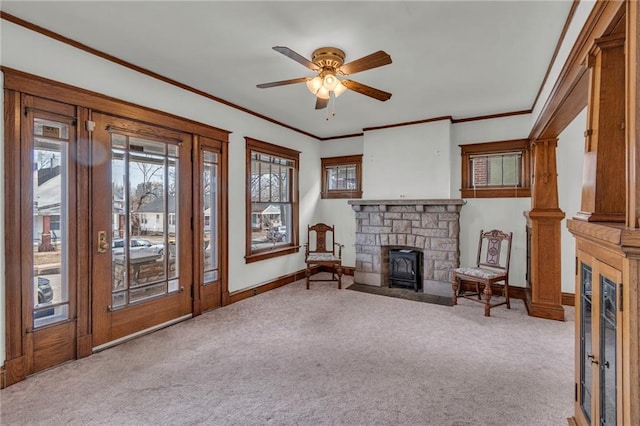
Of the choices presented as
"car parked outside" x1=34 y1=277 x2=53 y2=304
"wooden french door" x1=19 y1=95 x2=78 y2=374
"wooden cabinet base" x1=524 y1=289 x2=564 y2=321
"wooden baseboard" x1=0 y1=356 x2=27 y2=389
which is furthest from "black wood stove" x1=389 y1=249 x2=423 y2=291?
"wooden baseboard" x1=0 y1=356 x2=27 y2=389

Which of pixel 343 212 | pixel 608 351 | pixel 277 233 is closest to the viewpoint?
pixel 608 351

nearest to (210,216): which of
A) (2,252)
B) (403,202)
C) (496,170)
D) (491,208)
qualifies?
(2,252)

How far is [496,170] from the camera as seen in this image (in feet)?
15.6

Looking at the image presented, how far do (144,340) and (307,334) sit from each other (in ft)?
5.31

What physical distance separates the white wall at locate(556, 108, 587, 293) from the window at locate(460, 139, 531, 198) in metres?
0.39

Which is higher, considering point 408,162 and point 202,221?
point 408,162

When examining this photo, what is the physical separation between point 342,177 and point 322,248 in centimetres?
148

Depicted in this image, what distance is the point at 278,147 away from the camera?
202 inches

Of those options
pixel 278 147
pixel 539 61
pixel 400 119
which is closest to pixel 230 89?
pixel 278 147

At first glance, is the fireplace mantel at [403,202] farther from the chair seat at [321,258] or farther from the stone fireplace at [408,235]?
the chair seat at [321,258]

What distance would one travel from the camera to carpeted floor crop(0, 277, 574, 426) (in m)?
2.02

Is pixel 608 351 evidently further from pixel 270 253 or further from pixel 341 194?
pixel 341 194

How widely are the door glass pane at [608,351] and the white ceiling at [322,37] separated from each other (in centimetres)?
194

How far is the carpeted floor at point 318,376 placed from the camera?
202cm
